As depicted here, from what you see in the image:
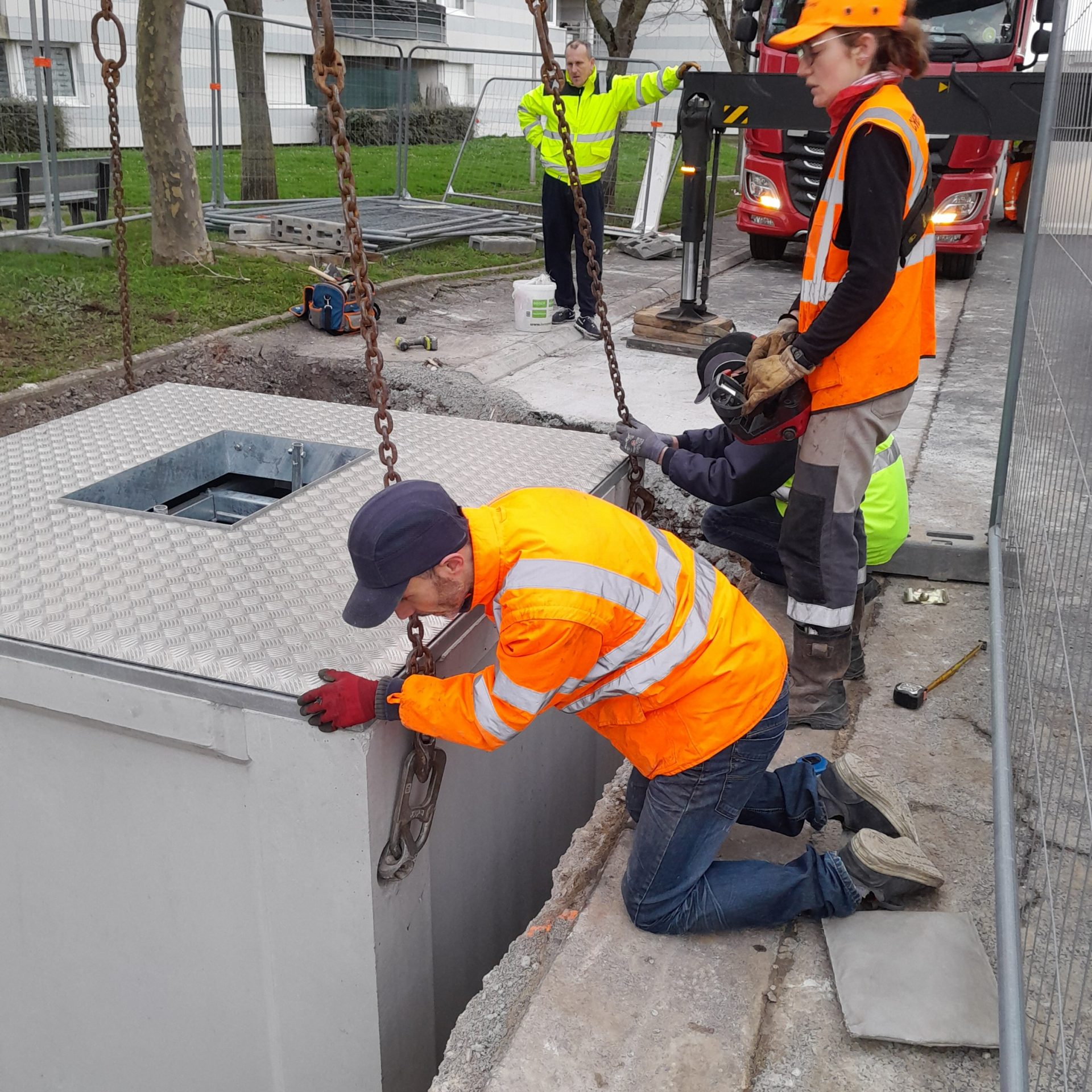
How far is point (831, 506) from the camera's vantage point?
3100 mm

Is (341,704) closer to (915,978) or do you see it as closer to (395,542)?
(395,542)

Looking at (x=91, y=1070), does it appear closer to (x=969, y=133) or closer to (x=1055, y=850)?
(x=1055, y=850)

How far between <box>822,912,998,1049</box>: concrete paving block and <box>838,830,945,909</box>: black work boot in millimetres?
54

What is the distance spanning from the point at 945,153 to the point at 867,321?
7.25 m

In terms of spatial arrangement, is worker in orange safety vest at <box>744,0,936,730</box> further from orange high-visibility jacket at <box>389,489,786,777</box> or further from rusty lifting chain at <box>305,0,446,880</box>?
rusty lifting chain at <box>305,0,446,880</box>

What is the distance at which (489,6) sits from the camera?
31359 millimetres

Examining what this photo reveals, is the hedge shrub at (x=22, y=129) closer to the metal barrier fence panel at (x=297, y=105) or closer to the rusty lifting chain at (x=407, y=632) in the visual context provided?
the metal barrier fence panel at (x=297, y=105)

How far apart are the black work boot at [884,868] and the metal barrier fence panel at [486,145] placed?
11061 millimetres

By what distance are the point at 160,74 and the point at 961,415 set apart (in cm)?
636

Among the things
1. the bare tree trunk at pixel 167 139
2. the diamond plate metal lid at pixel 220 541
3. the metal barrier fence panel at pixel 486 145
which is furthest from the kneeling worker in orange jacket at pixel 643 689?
the metal barrier fence panel at pixel 486 145

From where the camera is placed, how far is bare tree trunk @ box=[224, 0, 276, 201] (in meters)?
11.6

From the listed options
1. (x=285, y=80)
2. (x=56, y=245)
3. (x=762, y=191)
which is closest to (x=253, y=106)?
(x=56, y=245)

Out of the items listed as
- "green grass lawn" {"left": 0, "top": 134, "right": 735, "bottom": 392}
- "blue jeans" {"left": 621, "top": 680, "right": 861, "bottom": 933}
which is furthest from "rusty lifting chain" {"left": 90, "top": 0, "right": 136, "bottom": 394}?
"green grass lawn" {"left": 0, "top": 134, "right": 735, "bottom": 392}

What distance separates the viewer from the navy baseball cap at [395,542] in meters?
1.95
